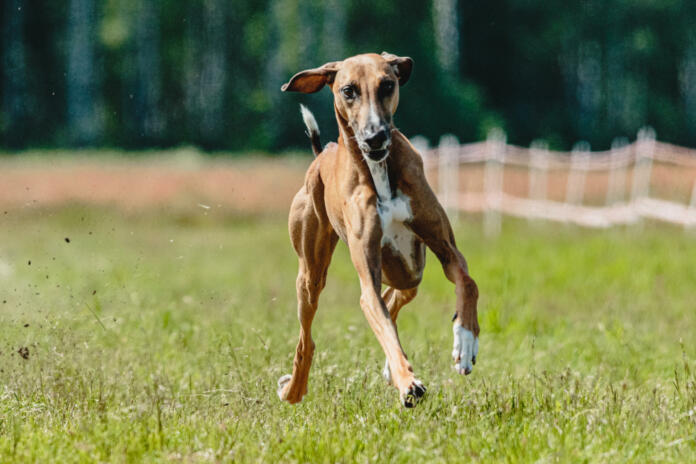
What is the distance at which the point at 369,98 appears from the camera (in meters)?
4.19

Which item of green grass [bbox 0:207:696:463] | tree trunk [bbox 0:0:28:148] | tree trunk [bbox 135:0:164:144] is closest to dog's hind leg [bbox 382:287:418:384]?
green grass [bbox 0:207:696:463]

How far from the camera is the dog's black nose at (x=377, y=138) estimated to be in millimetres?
4078

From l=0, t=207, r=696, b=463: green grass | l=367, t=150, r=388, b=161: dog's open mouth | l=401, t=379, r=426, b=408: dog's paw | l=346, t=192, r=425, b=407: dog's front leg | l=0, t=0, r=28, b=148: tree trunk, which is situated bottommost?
l=0, t=0, r=28, b=148: tree trunk

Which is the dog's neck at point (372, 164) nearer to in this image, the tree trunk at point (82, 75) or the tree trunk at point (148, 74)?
the tree trunk at point (82, 75)

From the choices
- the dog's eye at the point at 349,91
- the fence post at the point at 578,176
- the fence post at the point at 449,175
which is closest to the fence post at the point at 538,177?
the fence post at the point at 578,176

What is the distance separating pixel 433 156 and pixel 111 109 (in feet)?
71.3

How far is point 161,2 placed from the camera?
39.3 meters

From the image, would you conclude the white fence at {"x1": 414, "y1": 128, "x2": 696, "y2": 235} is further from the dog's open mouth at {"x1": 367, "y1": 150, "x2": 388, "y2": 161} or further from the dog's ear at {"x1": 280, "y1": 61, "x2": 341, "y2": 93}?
the dog's open mouth at {"x1": 367, "y1": 150, "x2": 388, "y2": 161}

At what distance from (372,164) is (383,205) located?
187 mm

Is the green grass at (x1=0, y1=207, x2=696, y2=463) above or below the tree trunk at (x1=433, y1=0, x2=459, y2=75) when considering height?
above

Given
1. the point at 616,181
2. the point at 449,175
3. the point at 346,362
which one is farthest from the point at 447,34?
the point at 346,362

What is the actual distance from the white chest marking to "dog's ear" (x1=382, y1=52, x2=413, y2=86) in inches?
17.7

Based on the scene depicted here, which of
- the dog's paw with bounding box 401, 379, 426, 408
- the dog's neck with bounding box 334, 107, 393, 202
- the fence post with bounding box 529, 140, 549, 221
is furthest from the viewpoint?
the fence post with bounding box 529, 140, 549, 221

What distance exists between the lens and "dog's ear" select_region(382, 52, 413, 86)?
4.47 metres
